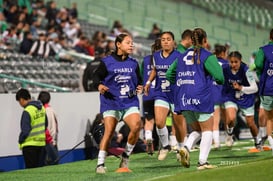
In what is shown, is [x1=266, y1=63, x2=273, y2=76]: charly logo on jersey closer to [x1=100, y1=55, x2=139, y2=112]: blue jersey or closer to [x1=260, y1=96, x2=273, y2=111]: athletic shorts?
[x1=260, y1=96, x2=273, y2=111]: athletic shorts

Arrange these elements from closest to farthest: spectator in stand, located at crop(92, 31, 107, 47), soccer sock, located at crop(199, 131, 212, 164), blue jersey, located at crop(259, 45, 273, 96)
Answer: soccer sock, located at crop(199, 131, 212, 164) < blue jersey, located at crop(259, 45, 273, 96) < spectator in stand, located at crop(92, 31, 107, 47)

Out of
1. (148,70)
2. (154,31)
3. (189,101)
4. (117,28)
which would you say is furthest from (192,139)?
(154,31)

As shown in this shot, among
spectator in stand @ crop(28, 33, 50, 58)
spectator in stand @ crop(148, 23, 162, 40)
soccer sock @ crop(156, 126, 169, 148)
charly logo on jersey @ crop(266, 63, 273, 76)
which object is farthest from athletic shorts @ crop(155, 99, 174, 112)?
spectator in stand @ crop(148, 23, 162, 40)

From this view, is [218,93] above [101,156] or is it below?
above

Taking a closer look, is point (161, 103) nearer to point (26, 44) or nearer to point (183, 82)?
point (183, 82)

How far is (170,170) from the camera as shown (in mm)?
15070

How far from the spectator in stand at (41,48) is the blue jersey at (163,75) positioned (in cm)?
991

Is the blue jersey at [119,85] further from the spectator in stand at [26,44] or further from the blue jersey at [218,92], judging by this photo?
the spectator in stand at [26,44]

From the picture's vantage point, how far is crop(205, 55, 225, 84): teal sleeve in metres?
13.9

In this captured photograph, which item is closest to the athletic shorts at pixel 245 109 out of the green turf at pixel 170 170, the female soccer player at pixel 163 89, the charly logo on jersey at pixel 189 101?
the green turf at pixel 170 170

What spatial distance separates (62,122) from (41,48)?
22.5 ft

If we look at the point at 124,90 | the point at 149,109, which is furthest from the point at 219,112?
the point at 124,90

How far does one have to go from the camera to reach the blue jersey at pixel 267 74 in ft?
52.2

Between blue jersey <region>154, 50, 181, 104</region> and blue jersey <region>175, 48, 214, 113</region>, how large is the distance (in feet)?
9.03
